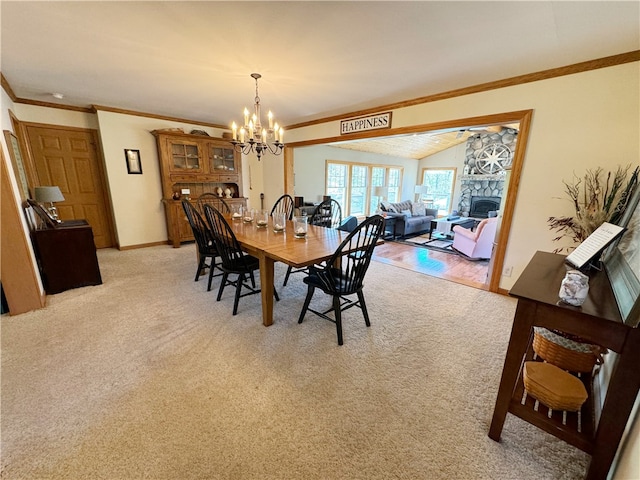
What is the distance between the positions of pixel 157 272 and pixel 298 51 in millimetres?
3311

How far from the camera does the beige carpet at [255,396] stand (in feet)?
4.10

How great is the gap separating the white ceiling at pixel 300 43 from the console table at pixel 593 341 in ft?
5.68

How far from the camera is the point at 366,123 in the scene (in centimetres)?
398

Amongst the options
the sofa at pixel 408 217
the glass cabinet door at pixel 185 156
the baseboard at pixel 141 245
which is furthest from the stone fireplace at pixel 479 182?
the baseboard at pixel 141 245

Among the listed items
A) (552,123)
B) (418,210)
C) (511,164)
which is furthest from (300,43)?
(418,210)

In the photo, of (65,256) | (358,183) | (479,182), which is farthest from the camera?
(358,183)

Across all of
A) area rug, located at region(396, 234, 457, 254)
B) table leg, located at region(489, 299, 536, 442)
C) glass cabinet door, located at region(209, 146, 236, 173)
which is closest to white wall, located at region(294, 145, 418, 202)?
glass cabinet door, located at region(209, 146, 236, 173)

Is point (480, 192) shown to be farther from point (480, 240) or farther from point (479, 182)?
point (480, 240)

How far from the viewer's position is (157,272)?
11.9 ft

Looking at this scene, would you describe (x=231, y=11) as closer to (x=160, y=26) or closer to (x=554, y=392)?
(x=160, y=26)

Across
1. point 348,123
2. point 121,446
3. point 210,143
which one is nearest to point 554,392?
point 121,446

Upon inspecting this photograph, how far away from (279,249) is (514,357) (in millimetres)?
1665

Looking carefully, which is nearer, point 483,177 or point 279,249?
point 279,249

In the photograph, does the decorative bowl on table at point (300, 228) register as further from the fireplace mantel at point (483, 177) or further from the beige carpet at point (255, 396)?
the fireplace mantel at point (483, 177)
